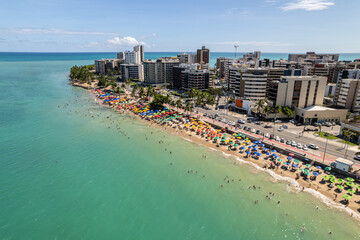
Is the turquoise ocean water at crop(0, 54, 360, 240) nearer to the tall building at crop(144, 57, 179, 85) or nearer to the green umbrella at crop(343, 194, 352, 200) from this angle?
the green umbrella at crop(343, 194, 352, 200)

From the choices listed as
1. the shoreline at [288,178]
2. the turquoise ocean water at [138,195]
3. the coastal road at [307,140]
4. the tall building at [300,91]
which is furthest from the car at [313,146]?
the tall building at [300,91]

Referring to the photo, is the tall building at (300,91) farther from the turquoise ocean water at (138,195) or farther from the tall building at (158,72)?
the tall building at (158,72)

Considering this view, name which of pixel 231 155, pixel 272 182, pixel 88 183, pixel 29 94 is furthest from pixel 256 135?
pixel 29 94

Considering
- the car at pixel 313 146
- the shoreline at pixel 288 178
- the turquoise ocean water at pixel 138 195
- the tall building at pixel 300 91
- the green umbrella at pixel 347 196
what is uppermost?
the tall building at pixel 300 91

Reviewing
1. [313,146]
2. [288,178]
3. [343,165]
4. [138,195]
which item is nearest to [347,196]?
[343,165]

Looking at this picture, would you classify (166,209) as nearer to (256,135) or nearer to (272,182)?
(272,182)

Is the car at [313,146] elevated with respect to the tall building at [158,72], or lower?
lower

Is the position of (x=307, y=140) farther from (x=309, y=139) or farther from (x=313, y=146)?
(x=313, y=146)
